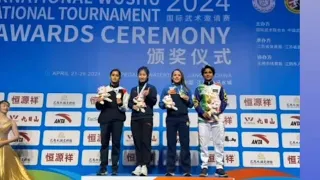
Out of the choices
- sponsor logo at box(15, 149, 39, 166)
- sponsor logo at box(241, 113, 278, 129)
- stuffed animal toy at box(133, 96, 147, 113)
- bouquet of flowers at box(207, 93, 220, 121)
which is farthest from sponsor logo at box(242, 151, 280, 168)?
sponsor logo at box(15, 149, 39, 166)

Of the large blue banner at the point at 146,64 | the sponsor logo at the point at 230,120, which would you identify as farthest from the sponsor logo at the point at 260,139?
the sponsor logo at the point at 230,120

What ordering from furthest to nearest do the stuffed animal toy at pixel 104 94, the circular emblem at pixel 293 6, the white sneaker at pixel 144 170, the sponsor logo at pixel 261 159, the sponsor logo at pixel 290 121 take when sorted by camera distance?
the circular emblem at pixel 293 6, the sponsor logo at pixel 290 121, the sponsor logo at pixel 261 159, the stuffed animal toy at pixel 104 94, the white sneaker at pixel 144 170

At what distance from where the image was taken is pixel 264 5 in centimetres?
460

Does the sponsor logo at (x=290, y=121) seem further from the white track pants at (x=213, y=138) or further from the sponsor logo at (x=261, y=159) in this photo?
the white track pants at (x=213, y=138)

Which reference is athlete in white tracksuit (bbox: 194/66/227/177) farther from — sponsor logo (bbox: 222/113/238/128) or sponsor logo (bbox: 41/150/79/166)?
sponsor logo (bbox: 41/150/79/166)

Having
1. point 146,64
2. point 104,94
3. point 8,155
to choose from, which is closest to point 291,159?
point 146,64

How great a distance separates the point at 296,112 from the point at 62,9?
2.79 meters

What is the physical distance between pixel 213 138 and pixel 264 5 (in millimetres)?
1755

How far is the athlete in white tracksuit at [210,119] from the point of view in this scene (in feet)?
12.1

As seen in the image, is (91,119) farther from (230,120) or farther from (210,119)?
(230,120)

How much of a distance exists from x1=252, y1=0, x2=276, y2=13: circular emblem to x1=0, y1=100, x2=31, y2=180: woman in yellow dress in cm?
286

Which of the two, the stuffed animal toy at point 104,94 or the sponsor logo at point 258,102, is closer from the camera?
the stuffed animal toy at point 104,94

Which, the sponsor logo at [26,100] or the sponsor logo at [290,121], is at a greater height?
the sponsor logo at [26,100]

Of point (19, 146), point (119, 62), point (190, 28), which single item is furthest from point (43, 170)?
point (190, 28)
